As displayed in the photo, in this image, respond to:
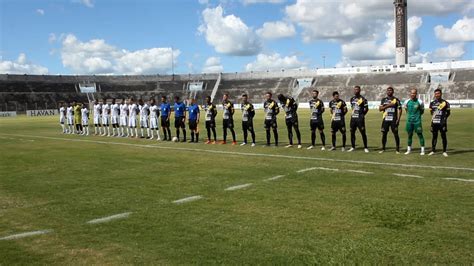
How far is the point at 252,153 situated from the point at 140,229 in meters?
Result: 9.69

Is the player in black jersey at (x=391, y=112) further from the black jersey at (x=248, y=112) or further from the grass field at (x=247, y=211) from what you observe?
the black jersey at (x=248, y=112)

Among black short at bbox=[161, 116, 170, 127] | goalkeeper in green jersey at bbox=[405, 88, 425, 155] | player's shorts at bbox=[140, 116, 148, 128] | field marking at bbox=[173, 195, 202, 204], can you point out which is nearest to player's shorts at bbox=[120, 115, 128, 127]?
player's shorts at bbox=[140, 116, 148, 128]

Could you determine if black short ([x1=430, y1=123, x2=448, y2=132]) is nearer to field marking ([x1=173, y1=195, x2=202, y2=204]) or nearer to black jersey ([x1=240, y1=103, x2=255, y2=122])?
black jersey ([x1=240, y1=103, x2=255, y2=122])

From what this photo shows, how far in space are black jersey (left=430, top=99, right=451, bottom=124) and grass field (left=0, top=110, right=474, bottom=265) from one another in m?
1.51

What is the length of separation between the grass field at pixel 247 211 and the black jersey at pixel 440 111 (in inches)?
59.4

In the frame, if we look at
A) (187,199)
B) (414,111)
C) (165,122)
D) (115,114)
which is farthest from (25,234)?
(115,114)

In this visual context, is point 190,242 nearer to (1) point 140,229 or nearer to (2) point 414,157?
(1) point 140,229

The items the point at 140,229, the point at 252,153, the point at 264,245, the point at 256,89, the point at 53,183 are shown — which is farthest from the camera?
the point at 256,89

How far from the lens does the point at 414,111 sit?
15.2 metres

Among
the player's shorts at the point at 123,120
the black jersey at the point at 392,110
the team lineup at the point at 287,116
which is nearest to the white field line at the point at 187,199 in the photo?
the team lineup at the point at 287,116

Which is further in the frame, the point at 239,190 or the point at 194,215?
the point at 239,190

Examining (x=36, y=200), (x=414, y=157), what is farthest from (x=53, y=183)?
(x=414, y=157)

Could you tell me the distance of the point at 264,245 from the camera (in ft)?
20.0

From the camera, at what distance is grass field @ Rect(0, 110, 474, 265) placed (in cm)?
581
